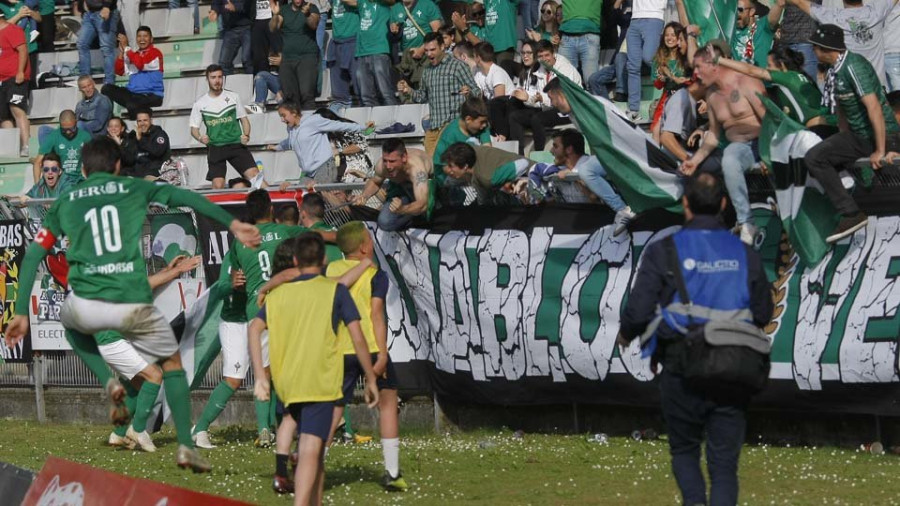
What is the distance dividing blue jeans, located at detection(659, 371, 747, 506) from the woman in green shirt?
16.1 feet

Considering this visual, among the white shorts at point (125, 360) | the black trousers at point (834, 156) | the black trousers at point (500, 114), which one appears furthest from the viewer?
the black trousers at point (500, 114)

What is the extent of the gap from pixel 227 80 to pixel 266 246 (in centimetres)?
909

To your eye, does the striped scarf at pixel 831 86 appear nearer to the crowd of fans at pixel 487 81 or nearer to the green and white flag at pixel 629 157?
the crowd of fans at pixel 487 81

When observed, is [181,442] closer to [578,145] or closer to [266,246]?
[266,246]

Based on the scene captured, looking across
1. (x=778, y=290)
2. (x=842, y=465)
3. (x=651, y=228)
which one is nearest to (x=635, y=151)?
(x=651, y=228)

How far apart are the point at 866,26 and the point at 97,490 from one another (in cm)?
855

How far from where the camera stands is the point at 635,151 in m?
13.4

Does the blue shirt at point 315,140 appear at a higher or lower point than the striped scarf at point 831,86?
lower

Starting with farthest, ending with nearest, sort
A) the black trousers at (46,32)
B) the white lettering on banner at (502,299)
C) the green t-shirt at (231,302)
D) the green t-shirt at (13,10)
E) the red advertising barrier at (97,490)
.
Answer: the black trousers at (46,32), the green t-shirt at (13,10), the green t-shirt at (231,302), the white lettering on banner at (502,299), the red advertising barrier at (97,490)

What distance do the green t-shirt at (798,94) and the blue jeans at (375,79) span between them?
8236mm

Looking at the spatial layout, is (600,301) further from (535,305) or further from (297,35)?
(297,35)

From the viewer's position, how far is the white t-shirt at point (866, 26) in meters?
14.2

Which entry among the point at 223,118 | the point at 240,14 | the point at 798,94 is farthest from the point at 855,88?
the point at 240,14

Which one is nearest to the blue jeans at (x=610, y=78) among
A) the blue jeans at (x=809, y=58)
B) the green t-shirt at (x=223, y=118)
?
the blue jeans at (x=809, y=58)
